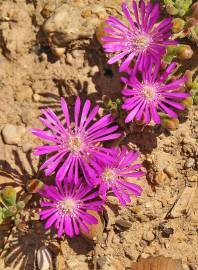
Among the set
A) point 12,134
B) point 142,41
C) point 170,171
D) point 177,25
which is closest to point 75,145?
point 12,134

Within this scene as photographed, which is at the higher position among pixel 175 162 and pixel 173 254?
pixel 175 162

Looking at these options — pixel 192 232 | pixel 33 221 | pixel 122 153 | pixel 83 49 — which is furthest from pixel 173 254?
pixel 83 49

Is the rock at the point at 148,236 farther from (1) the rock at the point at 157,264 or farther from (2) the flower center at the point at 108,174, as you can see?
(2) the flower center at the point at 108,174

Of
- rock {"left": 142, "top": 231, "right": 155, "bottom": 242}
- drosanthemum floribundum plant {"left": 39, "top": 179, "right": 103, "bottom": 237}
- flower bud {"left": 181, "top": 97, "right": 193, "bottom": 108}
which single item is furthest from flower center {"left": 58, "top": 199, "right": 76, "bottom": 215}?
flower bud {"left": 181, "top": 97, "right": 193, "bottom": 108}

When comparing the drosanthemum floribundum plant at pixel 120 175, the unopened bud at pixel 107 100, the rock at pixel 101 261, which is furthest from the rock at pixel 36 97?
the rock at pixel 101 261

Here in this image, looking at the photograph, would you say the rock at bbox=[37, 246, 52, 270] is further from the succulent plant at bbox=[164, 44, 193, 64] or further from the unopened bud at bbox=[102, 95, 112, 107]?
the succulent plant at bbox=[164, 44, 193, 64]

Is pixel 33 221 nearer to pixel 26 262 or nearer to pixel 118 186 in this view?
pixel 26 262
